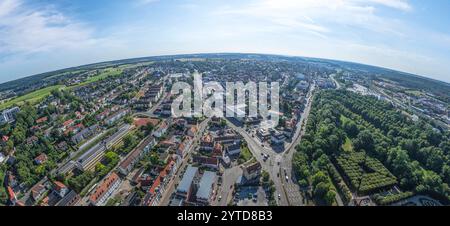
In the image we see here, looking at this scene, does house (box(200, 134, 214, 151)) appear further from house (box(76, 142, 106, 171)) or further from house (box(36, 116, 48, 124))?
house (box(36, 116, 48, 124))

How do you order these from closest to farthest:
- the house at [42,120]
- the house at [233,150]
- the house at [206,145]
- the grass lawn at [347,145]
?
1. the house at [233,150]
2. the house at [206,145]
3. the grass lawn at [347,145]
4. the house at [42,120]

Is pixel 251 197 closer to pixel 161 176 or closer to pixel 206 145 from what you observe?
pixel 161 176

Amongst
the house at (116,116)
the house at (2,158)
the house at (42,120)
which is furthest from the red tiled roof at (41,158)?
the house at (42,120)

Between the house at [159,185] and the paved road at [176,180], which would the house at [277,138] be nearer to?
the paved road at [176,180]

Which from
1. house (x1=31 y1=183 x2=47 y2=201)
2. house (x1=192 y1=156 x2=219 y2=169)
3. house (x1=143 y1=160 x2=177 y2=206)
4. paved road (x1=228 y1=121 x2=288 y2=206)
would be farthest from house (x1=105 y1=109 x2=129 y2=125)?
paved road (x1=228 y1=121 x2=288 y2=206)

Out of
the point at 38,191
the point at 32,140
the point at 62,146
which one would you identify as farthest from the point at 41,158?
the point at 32,140

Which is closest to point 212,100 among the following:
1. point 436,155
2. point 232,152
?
point 232,152
